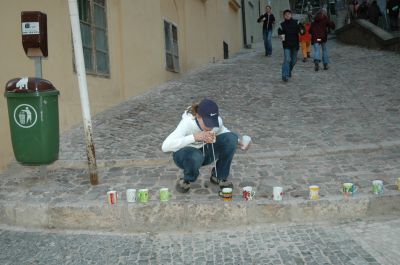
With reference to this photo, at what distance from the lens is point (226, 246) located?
3748mm

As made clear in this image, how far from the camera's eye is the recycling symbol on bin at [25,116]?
187 inches

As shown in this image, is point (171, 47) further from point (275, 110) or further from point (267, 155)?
point (267, 155)

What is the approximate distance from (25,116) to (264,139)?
11.2 feet

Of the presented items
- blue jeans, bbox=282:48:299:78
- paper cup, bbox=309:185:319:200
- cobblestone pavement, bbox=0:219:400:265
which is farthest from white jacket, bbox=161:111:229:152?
blue jeans, bbox=282:48:299:78

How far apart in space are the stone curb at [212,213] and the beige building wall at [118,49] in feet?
7.23

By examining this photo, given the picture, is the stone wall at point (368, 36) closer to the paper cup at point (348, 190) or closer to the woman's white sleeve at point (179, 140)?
the paper cup at point (348, 190)

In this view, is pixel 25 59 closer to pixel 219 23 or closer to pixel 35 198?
pixel 35 198

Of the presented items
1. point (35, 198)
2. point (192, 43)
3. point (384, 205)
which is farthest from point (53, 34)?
point (192, 43)

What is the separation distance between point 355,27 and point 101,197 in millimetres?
15988

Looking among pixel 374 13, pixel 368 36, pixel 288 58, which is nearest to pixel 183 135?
A: pixel 288 58

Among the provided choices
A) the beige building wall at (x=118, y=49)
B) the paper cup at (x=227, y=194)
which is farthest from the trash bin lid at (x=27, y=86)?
the paper cup at (x=227, y=194)

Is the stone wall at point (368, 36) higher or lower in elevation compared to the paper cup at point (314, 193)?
higher

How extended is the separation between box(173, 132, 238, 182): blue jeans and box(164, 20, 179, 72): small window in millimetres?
7751

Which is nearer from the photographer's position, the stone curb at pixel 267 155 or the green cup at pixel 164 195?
the green cup at pixel 164 195
